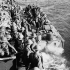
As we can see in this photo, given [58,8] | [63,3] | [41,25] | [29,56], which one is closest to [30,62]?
[29,56]

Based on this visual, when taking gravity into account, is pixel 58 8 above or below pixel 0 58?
above

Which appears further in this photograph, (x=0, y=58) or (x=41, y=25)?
Answer: (x=41, y=25)

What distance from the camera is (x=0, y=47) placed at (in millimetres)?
18641

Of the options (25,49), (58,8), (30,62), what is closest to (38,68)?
(30,62)

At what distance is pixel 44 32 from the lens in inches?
1001

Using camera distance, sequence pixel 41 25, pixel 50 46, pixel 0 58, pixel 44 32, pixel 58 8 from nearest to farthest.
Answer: pixel 0 58
pixel 50 46
pixel 44 32
pixel 41 25
pixel 58 8

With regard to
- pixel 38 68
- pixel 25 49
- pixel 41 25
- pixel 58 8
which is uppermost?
pixel 58 8

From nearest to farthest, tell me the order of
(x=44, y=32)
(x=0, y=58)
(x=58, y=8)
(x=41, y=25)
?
(x=0, y=58), (x=44, y=32), (x=41, y=25), (x=58, y=8)

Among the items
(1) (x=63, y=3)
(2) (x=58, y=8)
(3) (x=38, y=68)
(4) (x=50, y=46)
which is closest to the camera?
(3) (x=38, y=68)

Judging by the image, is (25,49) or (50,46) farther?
(50,46)

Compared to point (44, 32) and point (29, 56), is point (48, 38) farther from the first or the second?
point (29, 56)

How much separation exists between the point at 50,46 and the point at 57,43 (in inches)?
49.1

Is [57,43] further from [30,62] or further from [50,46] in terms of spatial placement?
[30,62]

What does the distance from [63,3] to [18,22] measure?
3318 centimetres
